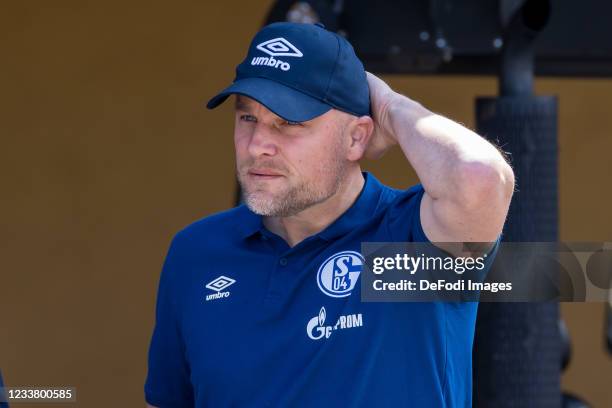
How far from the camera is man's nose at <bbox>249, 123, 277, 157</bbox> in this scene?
6.39 feet

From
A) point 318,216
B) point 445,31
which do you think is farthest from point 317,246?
point 445,31

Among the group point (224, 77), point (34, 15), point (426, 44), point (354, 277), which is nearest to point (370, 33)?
point (426, 44)

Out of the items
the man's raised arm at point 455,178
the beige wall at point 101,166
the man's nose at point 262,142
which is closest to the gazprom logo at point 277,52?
the man's nose at point 262,142

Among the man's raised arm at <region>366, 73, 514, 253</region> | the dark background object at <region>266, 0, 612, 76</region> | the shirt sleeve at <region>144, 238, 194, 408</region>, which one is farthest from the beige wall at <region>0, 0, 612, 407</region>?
the man's raised arm at <region>366, 73, 514, 253</region>

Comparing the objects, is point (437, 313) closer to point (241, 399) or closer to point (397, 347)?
point (397, 347)

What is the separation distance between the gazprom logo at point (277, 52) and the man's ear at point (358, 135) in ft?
0.52

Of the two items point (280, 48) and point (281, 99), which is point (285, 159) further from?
point (280, 48)

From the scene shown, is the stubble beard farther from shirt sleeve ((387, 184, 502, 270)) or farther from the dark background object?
the dark background object

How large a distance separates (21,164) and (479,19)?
89.1 inches

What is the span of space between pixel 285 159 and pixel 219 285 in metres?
0.26

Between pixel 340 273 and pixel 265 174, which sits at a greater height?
pixel 265 174

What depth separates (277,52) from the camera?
200 cm

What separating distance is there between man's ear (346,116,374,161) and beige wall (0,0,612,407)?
2462 millimetres

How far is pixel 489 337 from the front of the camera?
2.32 meters
